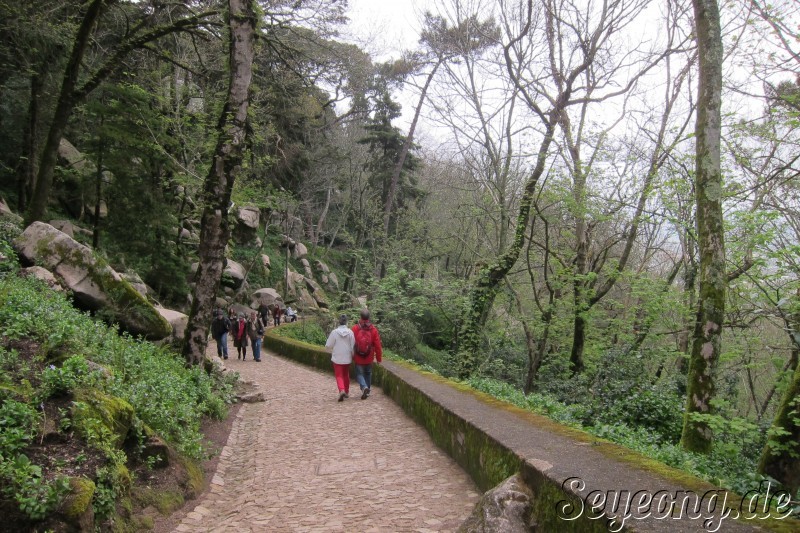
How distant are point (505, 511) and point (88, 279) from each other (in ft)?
27.7

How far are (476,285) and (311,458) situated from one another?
9883mm

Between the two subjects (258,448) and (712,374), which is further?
(258,448)

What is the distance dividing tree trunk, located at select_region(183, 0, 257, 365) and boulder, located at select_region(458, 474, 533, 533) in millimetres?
6472

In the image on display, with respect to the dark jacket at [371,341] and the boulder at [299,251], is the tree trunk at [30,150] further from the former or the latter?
the boulder at [299,251]

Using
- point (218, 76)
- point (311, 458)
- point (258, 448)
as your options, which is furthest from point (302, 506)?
point (218, 76)

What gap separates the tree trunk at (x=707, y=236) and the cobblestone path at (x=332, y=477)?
10.8 feet

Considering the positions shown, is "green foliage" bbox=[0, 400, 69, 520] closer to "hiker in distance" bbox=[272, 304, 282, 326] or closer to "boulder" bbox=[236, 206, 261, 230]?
"hiker in distance" bbox=[272, 304, 282, 326]

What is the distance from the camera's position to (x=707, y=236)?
22.1ft

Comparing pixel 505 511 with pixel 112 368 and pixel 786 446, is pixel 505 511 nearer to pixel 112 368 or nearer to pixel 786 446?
pixel 786 446

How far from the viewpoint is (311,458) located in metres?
6.52

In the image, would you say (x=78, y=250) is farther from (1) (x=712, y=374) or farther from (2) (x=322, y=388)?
(1) (x=712, y=374)

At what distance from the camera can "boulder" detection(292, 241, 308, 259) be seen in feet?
129

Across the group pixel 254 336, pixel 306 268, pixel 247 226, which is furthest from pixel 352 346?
pixel 306 268

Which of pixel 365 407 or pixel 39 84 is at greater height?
pixel 39 84
